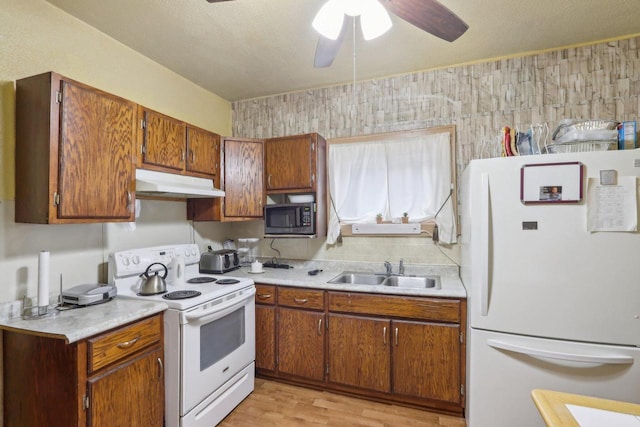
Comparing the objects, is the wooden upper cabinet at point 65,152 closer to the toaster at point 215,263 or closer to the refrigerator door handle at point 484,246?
the toaster at point 215,263

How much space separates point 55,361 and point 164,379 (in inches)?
22.6

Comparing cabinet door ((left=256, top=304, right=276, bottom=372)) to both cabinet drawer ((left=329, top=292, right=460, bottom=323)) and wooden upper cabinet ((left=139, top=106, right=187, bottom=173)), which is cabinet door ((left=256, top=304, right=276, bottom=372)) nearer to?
cabinet drawer ((left=329, top=292, right=460, bottom=323))

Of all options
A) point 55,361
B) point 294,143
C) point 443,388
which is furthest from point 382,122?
point 55,361

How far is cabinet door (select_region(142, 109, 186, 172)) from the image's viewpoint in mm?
2035

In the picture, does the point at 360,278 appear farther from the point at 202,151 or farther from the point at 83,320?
the point at 83,320

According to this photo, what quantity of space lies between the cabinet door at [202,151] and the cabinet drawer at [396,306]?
145 centimetres

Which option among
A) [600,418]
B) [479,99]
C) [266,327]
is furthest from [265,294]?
[479,99]

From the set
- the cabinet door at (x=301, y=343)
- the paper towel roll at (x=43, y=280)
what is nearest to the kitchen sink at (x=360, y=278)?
the cabinet door at (x=301, y=343)

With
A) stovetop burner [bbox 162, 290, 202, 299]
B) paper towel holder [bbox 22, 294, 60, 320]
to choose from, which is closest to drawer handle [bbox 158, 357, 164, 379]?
stovetop burner [bbox 162, 290, 202, 299]

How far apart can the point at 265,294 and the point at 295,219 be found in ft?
2.24

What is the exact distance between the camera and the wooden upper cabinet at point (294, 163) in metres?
2.71

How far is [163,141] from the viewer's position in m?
2.15

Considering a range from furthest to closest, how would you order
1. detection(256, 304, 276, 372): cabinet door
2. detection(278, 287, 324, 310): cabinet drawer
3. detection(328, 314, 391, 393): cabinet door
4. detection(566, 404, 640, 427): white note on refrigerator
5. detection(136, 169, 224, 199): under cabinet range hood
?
1. detection(256, 304, 276, 372): cabinet door
2. detection(278, 287, 324, 310): cabinet drawer
3. detection(328, 314, 391, 393): cabinet door
4. detection(136, 169, 224, 199): under cabinet range hood
5. detection(566, 404, 640, 427): white note on refrigerator

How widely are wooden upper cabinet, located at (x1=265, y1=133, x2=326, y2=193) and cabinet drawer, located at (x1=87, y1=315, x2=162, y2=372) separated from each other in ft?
4.87
